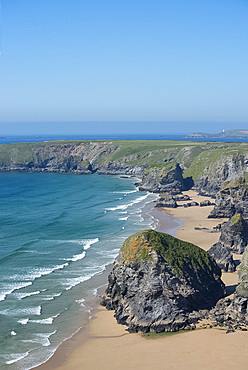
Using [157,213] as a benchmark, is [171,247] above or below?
above

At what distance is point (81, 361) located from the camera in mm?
32375

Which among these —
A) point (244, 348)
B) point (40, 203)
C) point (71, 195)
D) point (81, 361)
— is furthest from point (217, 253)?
point (71, 195)

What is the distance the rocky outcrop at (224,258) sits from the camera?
50.4 m

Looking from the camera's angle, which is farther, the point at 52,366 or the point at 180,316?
the point at 180,316

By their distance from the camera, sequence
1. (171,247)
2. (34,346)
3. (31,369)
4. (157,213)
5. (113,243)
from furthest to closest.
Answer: (157,213) → (113,243) → (171,247) → (34,346) → (31,369)

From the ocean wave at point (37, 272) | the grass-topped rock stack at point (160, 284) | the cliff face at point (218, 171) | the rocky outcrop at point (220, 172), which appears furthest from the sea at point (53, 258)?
the cliff face at point (218, 171)

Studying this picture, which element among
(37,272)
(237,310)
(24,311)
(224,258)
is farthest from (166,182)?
(237,310)

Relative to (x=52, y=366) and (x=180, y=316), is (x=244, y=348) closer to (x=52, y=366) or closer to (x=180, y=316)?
(x=180, y=316)

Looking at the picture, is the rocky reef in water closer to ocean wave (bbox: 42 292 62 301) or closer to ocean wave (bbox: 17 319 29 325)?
ocean wave (bbox: 42 292 62 301)

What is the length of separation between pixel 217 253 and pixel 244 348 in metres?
21.2

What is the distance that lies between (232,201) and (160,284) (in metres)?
50.1

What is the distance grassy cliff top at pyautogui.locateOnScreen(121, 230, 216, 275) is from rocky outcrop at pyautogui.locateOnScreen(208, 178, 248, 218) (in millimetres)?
41914

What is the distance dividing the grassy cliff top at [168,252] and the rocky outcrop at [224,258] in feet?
30.2

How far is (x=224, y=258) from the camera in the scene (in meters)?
51.5
